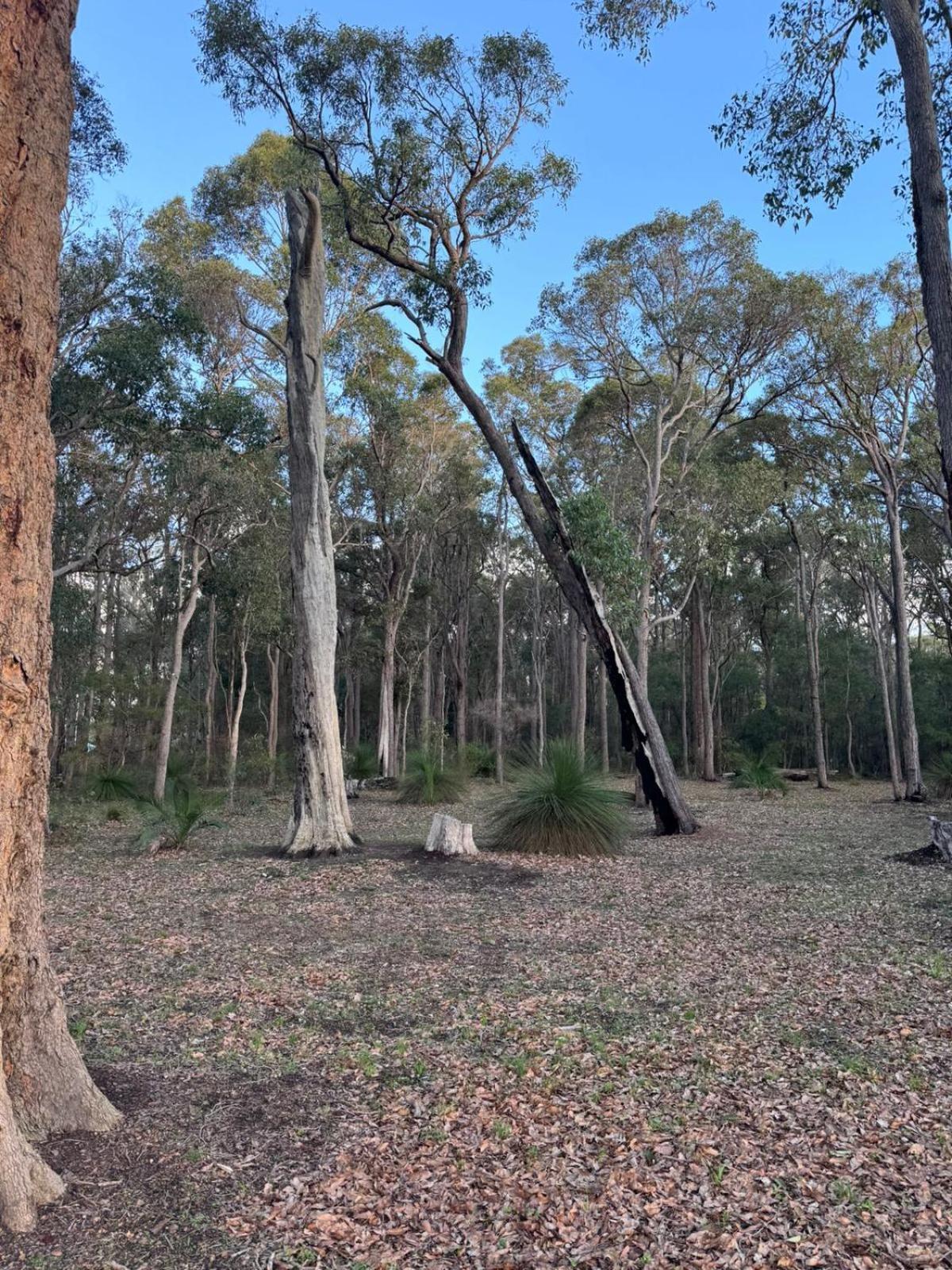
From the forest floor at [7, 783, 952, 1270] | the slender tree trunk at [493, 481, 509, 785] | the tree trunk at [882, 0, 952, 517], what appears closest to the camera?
the forest floor at [7, 783, 952, 1270]

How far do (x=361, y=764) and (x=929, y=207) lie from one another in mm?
16656

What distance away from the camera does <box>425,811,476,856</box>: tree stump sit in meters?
8.75

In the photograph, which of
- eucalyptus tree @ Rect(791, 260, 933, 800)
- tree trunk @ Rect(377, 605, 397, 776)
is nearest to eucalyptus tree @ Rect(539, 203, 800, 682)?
eucalyptus tree @ Rect(791, 260, 933, 800)

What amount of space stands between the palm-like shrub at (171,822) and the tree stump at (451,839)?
3.15m

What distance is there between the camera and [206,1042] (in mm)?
3715

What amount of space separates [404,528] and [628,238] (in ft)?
28.6

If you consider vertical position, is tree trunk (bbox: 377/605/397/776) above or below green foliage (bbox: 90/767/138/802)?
above

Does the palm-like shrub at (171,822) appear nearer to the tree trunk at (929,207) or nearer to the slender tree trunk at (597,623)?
the slender tree trunk at (597,623)

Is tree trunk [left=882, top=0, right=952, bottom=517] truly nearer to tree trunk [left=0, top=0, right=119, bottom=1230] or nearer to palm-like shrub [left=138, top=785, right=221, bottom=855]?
tree trunk [left=0, top=0, right=119, bottom=1230]

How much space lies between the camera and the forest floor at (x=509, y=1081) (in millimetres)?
2381

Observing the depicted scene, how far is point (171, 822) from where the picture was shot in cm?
1002

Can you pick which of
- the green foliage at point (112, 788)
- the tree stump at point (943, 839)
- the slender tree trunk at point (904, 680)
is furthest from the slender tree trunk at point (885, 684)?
the green foliage at point (112, 788)

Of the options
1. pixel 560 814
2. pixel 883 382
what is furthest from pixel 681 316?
pixel 560 814

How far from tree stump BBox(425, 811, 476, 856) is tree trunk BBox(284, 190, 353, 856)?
101 centimetres
